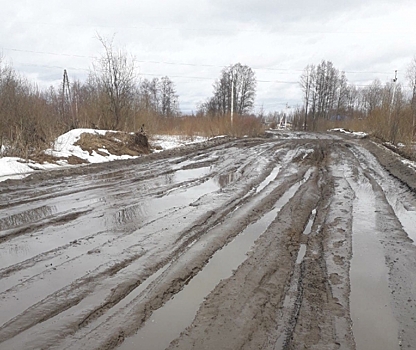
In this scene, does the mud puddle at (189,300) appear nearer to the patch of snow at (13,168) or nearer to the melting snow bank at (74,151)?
the patch of snow at (13,168)

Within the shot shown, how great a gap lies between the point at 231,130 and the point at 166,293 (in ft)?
109

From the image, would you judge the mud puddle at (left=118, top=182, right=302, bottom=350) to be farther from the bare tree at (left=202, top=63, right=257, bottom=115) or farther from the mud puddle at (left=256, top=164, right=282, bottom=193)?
the bare tree at (left=202, top=63, right=257, bottom=115)

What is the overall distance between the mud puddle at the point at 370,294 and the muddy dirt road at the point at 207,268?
2 cm

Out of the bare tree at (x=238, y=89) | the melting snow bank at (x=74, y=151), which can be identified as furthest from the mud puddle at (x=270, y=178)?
the bare tree at (x=238, y=89)

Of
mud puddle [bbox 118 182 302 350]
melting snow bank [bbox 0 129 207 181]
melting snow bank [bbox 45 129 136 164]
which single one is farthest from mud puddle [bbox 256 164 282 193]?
melting snow bank [bbox 45 129 136 164]

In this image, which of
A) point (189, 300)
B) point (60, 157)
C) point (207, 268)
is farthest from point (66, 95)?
point (189, 300)

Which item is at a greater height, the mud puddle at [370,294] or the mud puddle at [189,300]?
the mud puddle at [189,300]

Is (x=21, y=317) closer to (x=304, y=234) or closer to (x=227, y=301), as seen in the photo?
(x=227, y=301)

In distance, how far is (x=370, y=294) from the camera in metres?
4.26

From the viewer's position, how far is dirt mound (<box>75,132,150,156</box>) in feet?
57.3

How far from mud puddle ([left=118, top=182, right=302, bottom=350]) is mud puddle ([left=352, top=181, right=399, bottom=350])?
1.65m

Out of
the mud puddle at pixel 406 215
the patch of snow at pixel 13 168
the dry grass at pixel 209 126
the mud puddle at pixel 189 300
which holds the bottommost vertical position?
the mud puddle at pixel 406 215

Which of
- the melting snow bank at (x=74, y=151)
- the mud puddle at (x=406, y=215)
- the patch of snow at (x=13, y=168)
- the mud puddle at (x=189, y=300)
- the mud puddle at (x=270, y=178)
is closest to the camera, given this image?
the mud puddle at (x=189, y=300)

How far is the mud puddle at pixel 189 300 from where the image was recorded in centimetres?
328
